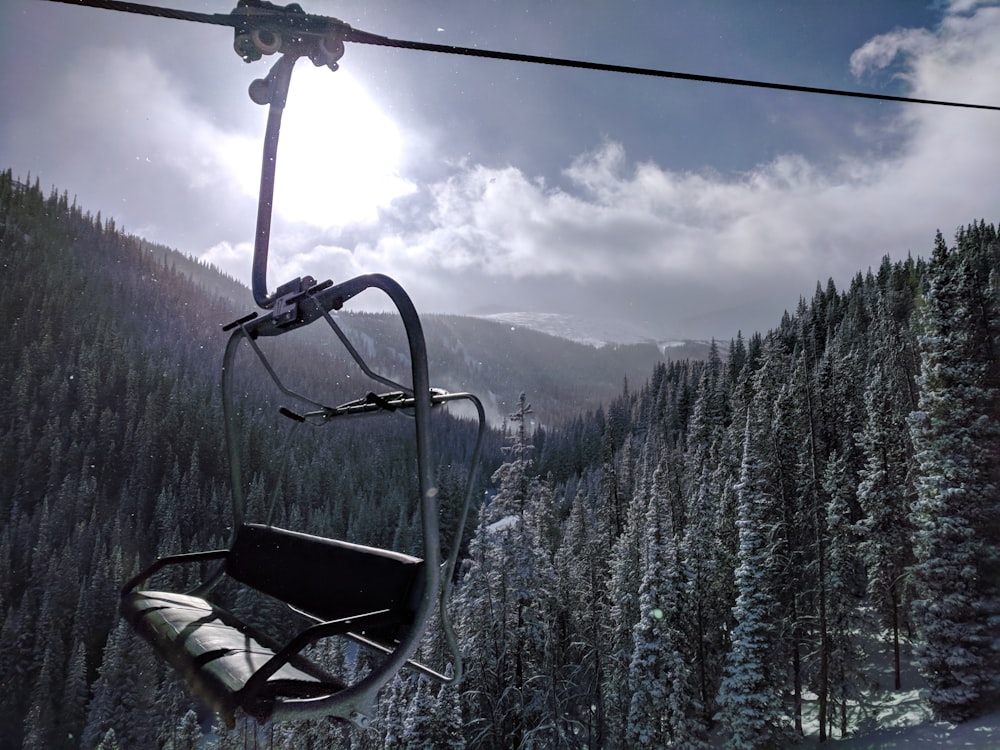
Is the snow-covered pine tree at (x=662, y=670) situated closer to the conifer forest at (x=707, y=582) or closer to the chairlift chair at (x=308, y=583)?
the conifer forest at (x=707, y=582)

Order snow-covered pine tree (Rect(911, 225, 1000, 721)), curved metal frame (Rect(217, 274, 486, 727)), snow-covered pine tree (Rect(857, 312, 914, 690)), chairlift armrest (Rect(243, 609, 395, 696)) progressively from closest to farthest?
1. chairlift armrest (Rect(243, 609, 395, 696))
2. curved metal frame (Rect(217, 274, 486, 727))
3. snow-covered pine tree (Rect(911, 225, 1000, 721))
4. snow-covered pine tree (Rect(857, 312, 914, 690))

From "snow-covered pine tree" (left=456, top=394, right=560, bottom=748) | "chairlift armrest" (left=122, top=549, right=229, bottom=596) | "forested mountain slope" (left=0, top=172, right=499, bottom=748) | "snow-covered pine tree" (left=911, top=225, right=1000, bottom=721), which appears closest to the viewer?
"chairlift armrest" (left=122, top=549, right=229, bottom=596)

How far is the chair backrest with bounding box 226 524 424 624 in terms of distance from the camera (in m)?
3.15

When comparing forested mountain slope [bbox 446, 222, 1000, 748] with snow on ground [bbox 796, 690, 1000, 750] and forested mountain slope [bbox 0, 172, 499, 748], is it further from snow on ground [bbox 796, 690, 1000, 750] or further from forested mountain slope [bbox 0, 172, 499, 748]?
forested mountain slope [bbox 0, 172, 499, 748]

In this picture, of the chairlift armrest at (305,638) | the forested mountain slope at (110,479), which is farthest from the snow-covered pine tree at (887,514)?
the chairlift armrest at (305,638)

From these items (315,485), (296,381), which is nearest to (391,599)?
(315,485)

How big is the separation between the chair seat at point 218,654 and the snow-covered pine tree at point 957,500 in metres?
33.4

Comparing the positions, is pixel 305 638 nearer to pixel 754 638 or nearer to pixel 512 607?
pixel 512 607

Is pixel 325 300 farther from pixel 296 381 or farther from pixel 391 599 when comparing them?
pixel 296 381

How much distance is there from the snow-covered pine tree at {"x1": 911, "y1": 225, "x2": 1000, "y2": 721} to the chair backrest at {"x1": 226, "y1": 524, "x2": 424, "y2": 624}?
108 ft

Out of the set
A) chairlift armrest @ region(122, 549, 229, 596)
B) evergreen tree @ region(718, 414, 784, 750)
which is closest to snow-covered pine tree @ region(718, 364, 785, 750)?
evergreen tree @ region(718, 414, 784, 750)

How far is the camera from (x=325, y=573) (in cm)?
384

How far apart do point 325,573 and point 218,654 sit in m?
0.86

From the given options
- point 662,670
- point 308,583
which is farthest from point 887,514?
point 308,583
